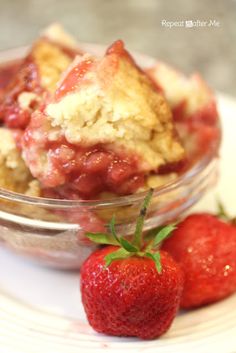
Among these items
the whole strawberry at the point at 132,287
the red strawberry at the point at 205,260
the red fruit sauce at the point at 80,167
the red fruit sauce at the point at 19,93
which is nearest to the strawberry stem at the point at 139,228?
the whole strawberry at the point at 132,287

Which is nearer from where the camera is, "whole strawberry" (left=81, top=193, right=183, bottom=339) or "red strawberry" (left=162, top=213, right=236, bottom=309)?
"whole strawberry" (left=81, top=193, right=183, bottom=339)

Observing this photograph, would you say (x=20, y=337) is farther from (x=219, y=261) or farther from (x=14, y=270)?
(x=219, y=261)

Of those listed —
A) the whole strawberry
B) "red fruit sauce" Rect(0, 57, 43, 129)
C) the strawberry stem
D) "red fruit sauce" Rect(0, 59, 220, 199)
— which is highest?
"red fruit sauce" Rect(0, 57, 43, 129)

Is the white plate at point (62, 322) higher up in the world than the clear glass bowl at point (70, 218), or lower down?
lower down

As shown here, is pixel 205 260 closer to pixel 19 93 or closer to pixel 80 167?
pixel 80 167

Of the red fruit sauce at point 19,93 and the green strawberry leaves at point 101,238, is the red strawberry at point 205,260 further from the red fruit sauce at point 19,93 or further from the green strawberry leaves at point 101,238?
the red fruit sauce at point 19,93

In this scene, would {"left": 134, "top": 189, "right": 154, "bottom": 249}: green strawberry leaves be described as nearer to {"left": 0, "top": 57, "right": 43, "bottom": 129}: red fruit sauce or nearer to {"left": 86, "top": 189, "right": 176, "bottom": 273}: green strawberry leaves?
{"left": 86, "top": 189, "right": 176, "bottom": 273}: green strawberry leaves

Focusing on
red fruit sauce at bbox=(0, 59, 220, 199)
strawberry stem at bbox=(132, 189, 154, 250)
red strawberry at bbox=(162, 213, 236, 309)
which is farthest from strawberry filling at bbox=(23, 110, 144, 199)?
red strawberry at bbox=(162, 213, 236, 309)
